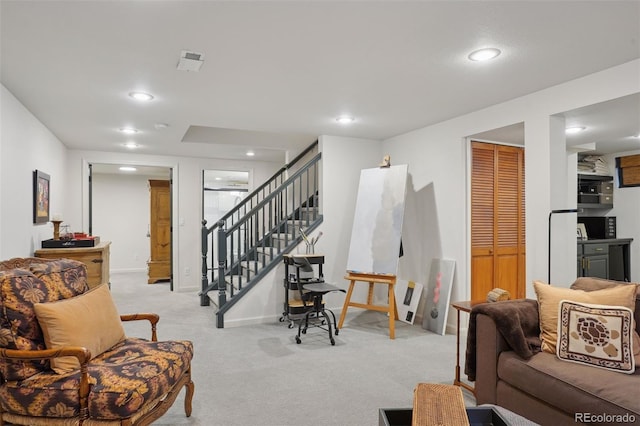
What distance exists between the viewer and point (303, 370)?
3.22 meters

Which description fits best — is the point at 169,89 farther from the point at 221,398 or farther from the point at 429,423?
the point at 429,423

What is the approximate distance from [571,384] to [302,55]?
2472 millimetres

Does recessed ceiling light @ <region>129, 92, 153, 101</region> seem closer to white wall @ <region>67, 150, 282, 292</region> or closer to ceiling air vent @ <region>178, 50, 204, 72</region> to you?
ceiling air vent @ <region>178, 50, 204, 72</region>

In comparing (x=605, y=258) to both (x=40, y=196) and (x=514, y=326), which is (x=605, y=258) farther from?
(x=40, y=196)

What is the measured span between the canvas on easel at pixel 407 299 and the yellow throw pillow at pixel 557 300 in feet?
6.87

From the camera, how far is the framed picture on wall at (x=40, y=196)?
157 inches

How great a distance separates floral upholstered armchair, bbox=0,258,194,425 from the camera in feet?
6.04

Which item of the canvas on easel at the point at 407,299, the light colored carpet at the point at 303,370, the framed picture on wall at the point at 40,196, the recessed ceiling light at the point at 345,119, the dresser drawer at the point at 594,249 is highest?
the recessed ceiling light at the point at 345,119

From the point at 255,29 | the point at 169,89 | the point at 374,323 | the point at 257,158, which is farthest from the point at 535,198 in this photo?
the point at 257,158

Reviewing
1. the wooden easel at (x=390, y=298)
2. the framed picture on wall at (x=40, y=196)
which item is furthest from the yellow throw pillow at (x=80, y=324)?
the wooden easel at (x=390, y=298)

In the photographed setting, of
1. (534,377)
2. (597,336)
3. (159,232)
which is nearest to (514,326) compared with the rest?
(534,377)

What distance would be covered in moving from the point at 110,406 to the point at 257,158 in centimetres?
569

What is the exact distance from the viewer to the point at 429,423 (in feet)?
4.17

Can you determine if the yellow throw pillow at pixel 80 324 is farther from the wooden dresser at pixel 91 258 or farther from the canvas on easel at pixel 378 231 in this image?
the canvas on easel at pixel 378 231
